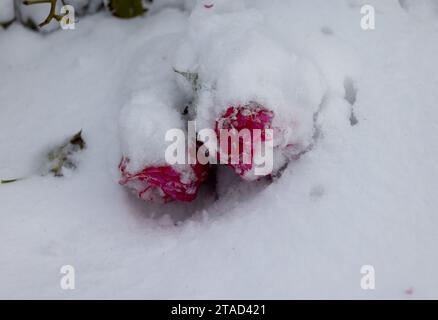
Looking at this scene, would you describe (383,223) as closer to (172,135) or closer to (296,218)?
(296,218)

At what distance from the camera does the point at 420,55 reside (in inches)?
45.5

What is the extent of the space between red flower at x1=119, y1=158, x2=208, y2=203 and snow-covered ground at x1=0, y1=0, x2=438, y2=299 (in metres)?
0.05

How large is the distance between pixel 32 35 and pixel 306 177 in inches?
32.7

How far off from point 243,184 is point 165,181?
16 cm

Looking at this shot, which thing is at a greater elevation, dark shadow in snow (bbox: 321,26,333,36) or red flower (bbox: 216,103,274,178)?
dark shadow in snow (bbox: 321,26,333,36)

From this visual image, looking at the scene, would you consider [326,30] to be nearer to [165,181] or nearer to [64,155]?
[165,181]

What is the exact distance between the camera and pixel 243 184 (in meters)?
1.11

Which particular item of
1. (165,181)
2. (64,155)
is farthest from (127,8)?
(165,181)

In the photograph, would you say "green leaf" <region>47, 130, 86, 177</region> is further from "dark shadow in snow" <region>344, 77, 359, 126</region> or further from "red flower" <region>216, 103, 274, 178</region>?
"dark shadow in snow" <region>344, 77, 359, 126</region>

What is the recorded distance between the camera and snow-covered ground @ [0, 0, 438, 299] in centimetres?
90

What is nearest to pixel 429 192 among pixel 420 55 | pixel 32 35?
pixel 420 55

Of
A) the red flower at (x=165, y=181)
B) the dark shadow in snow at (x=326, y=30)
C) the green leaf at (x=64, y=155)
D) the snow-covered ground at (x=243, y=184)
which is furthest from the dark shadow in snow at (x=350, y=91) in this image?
the green leaf at (x=64, y=155)

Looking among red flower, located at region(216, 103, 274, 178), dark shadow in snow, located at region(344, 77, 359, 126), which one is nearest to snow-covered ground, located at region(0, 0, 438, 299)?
dark shadow in snow, located at region(344, 77, 359, 126)
